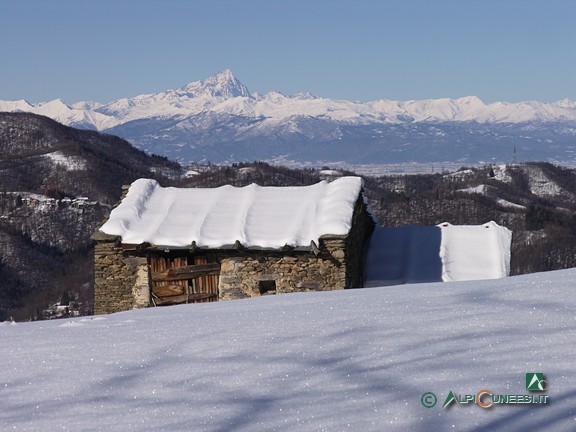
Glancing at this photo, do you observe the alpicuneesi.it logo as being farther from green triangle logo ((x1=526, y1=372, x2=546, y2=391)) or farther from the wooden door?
the wooden door

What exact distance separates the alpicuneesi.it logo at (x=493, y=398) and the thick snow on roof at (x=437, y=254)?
1429 cm

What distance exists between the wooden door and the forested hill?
39.3 m

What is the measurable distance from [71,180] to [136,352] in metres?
130

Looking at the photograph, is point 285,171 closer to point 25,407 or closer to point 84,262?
point 84,262

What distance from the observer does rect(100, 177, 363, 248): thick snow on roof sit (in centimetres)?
1642

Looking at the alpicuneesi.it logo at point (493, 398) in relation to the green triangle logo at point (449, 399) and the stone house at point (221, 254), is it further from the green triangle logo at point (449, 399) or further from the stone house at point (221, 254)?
the stone house at point (221, 254)

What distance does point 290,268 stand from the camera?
53.2 ft

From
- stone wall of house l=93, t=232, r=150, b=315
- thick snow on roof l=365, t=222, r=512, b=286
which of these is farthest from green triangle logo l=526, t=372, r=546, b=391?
thick snow on roof l=365, t=222, r=512, b=286

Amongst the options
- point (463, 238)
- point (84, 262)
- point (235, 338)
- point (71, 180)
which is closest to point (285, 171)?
point (71, 180)

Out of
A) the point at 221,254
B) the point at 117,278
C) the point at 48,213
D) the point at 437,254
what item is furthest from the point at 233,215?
the point at 48,213

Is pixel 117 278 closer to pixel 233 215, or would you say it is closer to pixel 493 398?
pixel 233 215

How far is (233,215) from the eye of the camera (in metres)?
17.8

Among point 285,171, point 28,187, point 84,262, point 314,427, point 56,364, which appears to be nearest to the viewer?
point 314,427

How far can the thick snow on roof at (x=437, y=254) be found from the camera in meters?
19.2
